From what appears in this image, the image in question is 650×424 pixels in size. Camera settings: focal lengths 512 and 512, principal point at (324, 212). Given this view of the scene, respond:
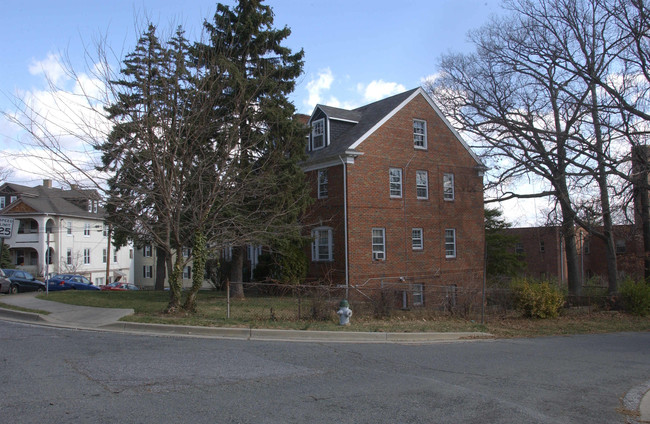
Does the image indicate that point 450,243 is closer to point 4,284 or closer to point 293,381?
point 4,284

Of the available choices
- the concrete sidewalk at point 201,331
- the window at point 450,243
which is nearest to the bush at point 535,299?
the concrete sidewalk at point 201,331

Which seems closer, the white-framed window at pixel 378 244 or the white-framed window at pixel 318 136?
the white-framed window at pixel 378 244

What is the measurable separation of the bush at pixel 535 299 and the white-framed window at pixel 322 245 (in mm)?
9435

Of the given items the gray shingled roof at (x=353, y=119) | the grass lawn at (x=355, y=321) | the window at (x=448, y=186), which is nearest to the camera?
the grass lawn at (x=355, y=321)

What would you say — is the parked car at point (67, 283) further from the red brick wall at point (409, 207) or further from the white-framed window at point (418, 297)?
the white-framed window at point (418, 297)

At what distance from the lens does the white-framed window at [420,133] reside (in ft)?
91.6

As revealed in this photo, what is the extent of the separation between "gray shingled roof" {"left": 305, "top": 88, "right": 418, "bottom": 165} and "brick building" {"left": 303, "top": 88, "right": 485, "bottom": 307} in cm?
8

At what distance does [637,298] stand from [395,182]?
11.9 meters

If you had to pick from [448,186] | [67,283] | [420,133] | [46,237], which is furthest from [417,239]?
[46,237]

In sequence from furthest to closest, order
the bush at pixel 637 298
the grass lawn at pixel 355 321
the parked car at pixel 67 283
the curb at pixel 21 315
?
the parked car at pixel 67 283
the bush at pixel 637 298
the curb at pixel 21 315
the grass lawn at pixel 355 321

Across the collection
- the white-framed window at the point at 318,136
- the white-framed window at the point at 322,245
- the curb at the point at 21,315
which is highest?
the white-framed window at the point at 318,136

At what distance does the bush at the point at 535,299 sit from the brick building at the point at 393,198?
5441 millimetres

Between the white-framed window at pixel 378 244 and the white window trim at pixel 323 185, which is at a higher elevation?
the white window trim at pixel 323 185

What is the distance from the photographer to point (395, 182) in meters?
26.6
